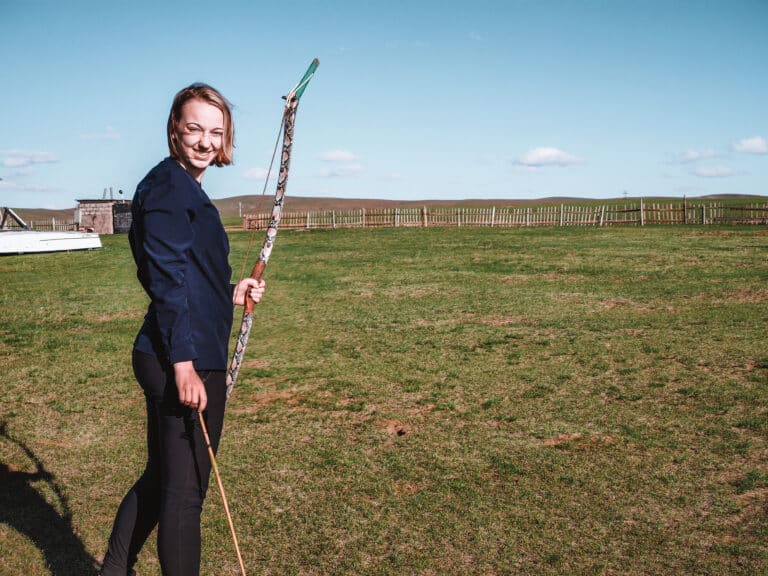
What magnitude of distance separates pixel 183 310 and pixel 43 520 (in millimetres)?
2468

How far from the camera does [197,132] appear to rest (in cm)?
249

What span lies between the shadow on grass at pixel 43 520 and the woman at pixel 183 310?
4.39 feet

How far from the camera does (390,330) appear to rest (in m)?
9.73

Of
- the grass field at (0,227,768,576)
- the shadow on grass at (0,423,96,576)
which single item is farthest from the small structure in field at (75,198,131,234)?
the shadow on grass at (0,423,96,576)

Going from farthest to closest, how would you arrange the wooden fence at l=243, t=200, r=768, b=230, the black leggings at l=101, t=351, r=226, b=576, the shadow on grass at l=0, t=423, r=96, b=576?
the wooden fence at l=243, t=200, r=768, b=230 < the shadow on grass at l=0, t=423, r=96, b=576 < the black leggings at l=101, t=351, r=226, b=576

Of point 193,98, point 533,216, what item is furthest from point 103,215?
point 193,98

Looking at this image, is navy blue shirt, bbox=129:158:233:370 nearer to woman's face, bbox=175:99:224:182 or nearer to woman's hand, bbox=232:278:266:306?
woman's face, bbox=175:99:224:182

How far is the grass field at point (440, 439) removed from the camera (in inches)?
143

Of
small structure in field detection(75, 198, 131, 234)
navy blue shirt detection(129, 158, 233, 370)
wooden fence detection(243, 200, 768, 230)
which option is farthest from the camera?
small structure in field detection(75, 198, 131, 234)

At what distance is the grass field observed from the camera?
11.9ft

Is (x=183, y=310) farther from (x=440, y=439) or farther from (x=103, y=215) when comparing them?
(x=103, y=215)

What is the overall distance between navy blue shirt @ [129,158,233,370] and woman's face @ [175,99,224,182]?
0.31ft

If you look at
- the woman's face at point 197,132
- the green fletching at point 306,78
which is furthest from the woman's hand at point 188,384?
the green fletching at point 306,78

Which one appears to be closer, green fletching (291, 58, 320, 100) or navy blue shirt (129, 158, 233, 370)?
navy blue shirt (129, 158, 233, 370)
